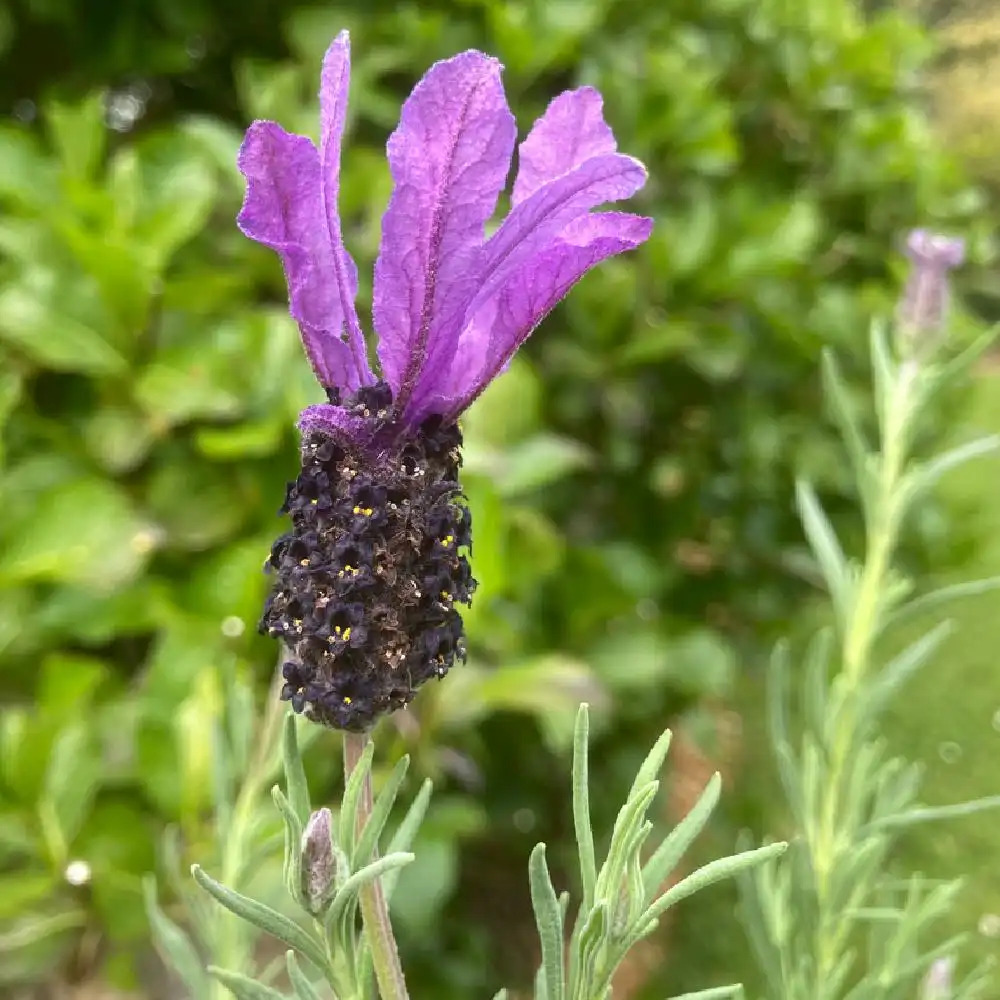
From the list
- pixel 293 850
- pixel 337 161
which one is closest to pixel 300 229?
pixel 337 161

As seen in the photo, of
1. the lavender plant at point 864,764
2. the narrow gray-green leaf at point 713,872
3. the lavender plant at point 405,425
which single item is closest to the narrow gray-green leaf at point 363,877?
the lavender plant at point 405,425

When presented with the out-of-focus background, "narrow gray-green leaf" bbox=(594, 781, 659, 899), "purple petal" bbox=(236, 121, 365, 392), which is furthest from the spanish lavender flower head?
the out-of-focus background

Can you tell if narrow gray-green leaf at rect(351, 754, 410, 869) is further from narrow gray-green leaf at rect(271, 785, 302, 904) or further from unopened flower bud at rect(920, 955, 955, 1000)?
unopened flower bud at rect(920, 955, 955, 1000)

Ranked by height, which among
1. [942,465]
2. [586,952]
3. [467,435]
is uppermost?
[467,435]

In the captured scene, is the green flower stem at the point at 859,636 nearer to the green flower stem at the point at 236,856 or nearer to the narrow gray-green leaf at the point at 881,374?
the narrow gray-green leaf at the point at 881,374

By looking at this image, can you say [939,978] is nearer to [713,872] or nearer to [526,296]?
[713,872]

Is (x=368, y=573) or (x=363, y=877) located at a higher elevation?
(x=368, y=573)
